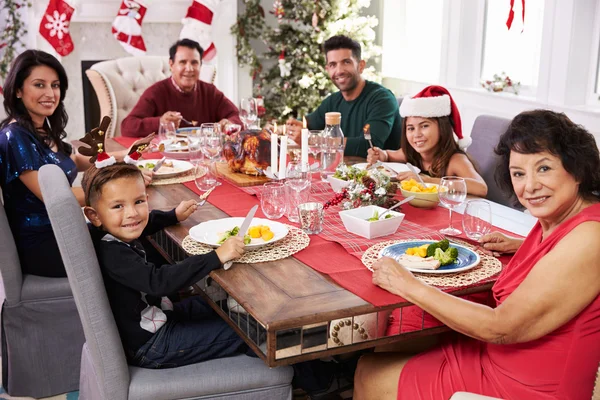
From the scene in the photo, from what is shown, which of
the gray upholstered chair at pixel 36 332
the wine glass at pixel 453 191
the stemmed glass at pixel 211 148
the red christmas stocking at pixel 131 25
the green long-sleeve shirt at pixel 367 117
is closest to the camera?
the wine glass at pixel 453 191

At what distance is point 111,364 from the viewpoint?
171cm

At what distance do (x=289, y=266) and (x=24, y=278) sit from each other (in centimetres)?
121

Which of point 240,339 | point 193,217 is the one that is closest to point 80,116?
point 193,217

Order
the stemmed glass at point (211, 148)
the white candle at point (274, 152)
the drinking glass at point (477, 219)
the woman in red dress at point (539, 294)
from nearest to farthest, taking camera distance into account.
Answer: the woman in red dress at point (539, 294)
the drinking glass at point (477, 219)
the white candle at point (274, 152)
the stemmed glass at point (211, 148)

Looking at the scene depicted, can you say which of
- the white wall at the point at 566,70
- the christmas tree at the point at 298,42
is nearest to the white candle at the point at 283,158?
the white wall at the point at 566,70

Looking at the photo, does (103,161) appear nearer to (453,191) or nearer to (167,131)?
(453,191)

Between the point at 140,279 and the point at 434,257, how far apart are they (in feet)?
2.55

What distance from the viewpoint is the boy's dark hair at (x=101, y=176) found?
187cm

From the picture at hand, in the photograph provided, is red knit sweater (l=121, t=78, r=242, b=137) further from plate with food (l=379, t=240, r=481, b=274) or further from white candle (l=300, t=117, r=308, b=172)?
plate with food (l=379, t=240, r=481, b=274)

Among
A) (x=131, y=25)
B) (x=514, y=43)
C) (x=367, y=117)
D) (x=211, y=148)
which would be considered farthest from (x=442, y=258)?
(x=131, y=25)

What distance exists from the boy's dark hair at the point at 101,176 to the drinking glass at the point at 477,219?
3.21 ft

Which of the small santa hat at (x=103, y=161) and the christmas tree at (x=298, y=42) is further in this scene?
the christmas tree at (x=298, y=42)

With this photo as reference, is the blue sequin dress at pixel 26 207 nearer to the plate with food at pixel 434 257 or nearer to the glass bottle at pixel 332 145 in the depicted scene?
the glass bottle at pixel 332 145

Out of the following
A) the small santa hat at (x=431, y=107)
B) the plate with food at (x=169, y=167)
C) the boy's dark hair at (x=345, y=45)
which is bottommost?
the plate with food at (x=169, y=167)
